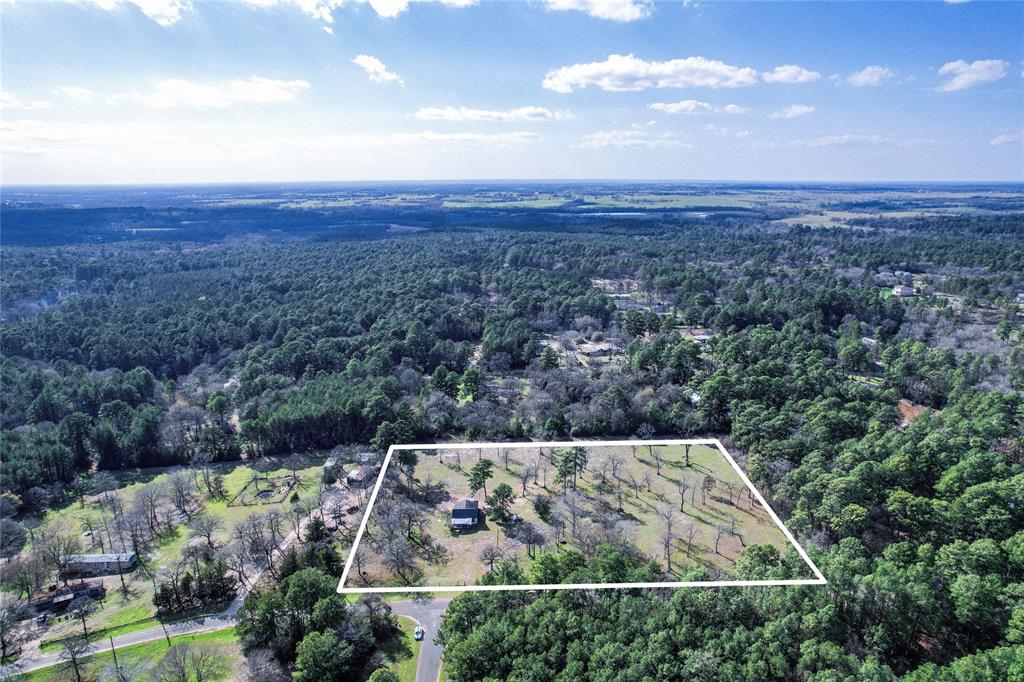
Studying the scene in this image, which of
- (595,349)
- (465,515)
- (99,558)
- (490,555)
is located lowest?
(99,558)

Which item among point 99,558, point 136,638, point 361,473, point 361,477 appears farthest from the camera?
point 361,473

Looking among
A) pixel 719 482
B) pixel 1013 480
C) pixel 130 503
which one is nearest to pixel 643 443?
pixel 719 482

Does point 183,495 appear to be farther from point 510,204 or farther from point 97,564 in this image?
point 510,204

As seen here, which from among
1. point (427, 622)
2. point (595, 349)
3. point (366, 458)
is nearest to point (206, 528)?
point (366, 458)

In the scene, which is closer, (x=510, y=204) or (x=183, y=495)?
(x=183, y=495)

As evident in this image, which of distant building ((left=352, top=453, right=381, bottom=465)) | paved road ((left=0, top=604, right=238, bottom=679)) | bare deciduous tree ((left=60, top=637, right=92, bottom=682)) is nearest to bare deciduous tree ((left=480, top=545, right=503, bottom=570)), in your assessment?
paved road ((left=0, top=604, right=238, bottom=679))

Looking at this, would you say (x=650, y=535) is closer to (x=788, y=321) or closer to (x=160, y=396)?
(x=160, y=396)
